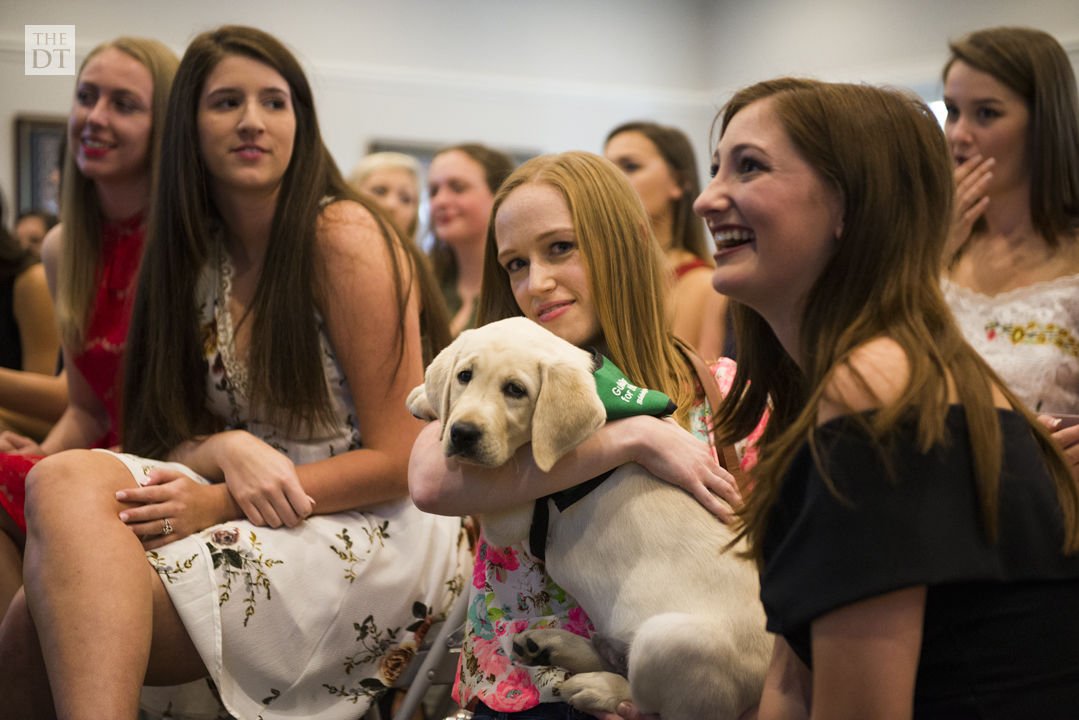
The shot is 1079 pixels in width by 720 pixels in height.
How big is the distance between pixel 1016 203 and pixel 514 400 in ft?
5.19

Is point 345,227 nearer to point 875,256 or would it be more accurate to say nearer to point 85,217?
point 85,217

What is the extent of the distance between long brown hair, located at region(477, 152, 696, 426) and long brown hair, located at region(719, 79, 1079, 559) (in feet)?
1.74

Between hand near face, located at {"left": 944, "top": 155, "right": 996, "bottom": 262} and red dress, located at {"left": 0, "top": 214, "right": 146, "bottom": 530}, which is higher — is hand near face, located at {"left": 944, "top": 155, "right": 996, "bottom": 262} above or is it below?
above

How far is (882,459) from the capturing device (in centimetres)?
111

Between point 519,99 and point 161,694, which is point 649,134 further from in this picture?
point 519,99

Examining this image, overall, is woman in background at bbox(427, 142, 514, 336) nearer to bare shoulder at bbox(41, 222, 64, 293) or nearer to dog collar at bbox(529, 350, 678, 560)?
bare shoulder at bbox(41, 222, 64, 293)


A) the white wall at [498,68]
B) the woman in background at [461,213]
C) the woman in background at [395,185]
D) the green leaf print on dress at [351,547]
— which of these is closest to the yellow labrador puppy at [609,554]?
the green leaf print on dress at [351,547]

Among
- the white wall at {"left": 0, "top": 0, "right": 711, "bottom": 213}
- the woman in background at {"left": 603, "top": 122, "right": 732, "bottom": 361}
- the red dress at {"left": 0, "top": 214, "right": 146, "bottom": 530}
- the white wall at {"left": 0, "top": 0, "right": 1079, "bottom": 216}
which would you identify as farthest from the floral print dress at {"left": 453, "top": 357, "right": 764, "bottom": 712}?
the white wall at {"left": 0, "top": 0, "right": 711, "bottom": 213}

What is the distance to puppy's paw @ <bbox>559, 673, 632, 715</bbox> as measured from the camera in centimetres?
156

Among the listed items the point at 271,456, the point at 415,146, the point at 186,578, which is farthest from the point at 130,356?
the point at 415,146

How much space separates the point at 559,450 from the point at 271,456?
0.79 meters

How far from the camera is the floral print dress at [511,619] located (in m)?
1.71

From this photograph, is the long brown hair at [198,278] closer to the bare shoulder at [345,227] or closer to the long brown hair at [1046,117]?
the bare shoulder at [345,227]

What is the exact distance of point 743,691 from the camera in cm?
148
